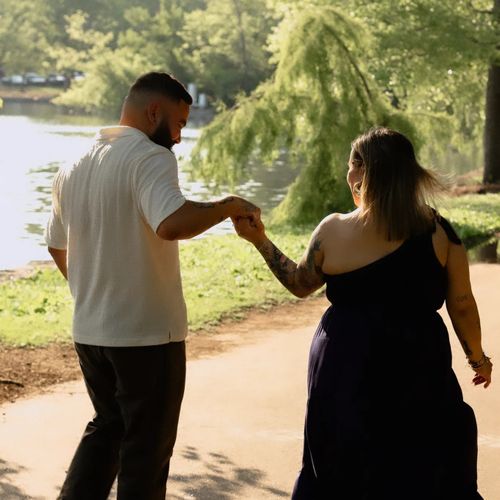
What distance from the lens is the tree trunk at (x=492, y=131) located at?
2745cm

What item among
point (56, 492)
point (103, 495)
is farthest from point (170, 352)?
point (56, 492)

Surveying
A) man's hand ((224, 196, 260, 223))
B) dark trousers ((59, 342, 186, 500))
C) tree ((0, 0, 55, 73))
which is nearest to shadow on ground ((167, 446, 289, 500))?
dark trousers ((59, 342, 186, 500))

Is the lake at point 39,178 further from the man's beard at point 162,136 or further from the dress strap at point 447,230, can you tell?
the dress strap at point 447,230

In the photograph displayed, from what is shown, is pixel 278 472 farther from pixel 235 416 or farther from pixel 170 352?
pixel 170 352

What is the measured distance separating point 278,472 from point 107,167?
234 centimetres

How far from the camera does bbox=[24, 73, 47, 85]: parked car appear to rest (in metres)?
88.7

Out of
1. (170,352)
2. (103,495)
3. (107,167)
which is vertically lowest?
(103,495)

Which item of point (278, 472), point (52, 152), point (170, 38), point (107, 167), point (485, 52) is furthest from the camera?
point (170, 38)

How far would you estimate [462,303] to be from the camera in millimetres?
4141

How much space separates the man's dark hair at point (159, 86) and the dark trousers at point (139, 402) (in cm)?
86

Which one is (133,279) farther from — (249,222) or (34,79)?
(34,79)

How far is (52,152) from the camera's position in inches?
1630

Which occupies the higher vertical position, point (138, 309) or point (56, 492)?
point (138, 309)

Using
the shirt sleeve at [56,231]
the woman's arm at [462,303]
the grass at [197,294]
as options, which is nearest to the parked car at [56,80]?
the grass at [197,294]
